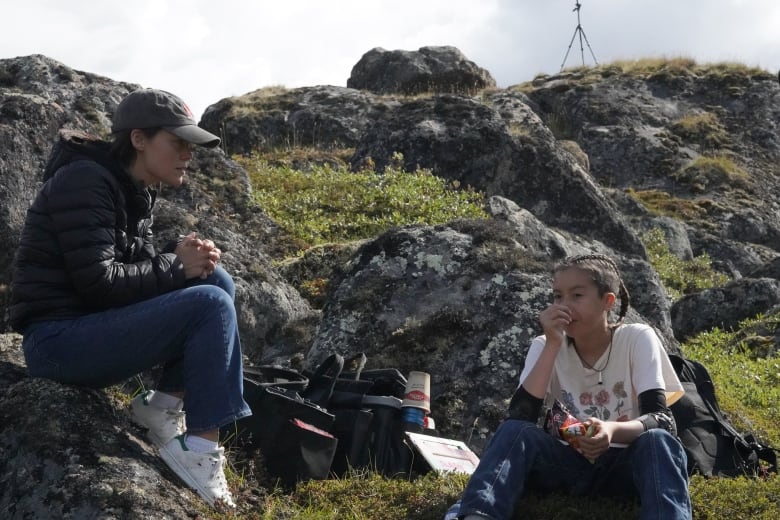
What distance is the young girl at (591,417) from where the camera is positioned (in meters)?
4.51

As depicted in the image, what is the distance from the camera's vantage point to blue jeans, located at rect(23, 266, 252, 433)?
179 inches

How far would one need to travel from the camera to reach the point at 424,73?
3025 centimetres

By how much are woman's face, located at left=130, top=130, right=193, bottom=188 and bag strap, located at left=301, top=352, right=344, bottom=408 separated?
163cm

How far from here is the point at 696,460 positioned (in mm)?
5184

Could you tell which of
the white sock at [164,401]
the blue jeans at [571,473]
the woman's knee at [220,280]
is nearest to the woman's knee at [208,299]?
the woman's knee at [220,280]

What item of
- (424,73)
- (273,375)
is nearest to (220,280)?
(273,375)

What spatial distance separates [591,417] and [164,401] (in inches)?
90.8

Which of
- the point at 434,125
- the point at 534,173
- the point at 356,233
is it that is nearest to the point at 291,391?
the point at 356,233

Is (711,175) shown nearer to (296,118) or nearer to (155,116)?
(296,118)

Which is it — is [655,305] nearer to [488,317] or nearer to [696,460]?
[488,317]

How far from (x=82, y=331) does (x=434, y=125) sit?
11942 millimetres

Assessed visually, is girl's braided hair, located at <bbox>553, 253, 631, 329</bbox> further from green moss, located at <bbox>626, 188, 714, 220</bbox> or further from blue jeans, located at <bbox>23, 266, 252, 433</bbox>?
green moss, located at <bbox>626, 188, 714, 220</bbox>

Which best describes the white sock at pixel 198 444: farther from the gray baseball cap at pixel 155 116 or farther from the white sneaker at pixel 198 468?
the gray baseball cap at pixel 155 116

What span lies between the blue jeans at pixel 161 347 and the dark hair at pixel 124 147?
0.80 metres
